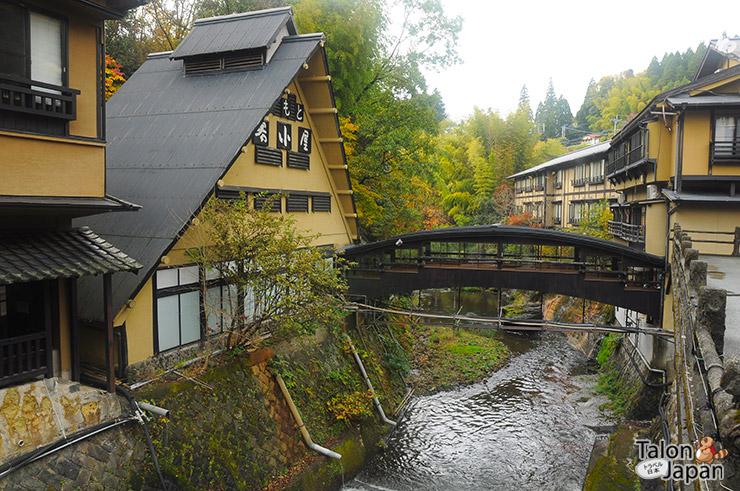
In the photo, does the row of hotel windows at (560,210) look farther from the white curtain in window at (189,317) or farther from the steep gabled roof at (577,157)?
the white curtain in window at (189,317)

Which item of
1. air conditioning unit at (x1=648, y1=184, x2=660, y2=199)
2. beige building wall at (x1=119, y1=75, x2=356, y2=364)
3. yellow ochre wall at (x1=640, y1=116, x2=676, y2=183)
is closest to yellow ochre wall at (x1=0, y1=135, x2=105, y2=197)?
beige building wall at (x1=119, y1=75, x2=356, y2=364)

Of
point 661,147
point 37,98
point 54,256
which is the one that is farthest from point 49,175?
point 661,147

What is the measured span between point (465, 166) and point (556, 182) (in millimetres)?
11936

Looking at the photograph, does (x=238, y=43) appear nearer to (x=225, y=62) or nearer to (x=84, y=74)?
(x=225, y=62)

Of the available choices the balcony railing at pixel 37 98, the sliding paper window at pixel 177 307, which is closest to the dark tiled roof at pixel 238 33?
the balcony railing at pixel 37 98

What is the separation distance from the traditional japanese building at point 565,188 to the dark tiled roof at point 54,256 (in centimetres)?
2964

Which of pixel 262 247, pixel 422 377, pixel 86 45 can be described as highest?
pixel 86 45

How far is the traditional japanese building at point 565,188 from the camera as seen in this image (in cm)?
3522

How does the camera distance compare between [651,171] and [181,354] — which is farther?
[651,171]

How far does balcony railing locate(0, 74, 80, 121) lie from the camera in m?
8.41

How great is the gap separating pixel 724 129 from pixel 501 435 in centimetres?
1445

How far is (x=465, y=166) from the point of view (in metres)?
53.8

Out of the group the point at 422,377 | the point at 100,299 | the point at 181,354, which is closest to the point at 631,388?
the point at 422,377

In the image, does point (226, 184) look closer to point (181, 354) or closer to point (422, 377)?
point (181, 354)
